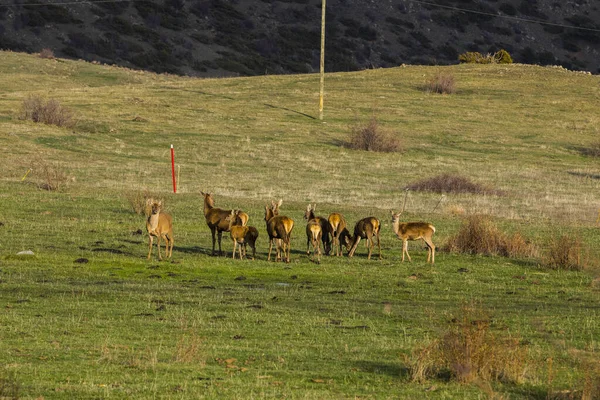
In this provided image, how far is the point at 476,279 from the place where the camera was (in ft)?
76.5

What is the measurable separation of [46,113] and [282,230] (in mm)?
37518

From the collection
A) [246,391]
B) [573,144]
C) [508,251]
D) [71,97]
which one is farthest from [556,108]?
[246,391]

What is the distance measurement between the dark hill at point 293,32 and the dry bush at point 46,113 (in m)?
48.7

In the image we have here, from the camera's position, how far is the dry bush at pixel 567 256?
25266 millimetres

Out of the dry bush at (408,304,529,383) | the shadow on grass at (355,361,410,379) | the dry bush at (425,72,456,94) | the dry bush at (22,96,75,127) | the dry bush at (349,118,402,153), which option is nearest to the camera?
the dry bush at (408,304,529,383)

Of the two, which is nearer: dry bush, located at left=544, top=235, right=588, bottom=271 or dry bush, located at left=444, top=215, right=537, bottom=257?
dry bush, located at left=544, top=235, right=588, bottom=271

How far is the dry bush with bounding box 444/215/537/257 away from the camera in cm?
2759

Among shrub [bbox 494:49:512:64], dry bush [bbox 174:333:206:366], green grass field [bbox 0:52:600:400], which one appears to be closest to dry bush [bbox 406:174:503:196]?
green grass field [bbox 0:52:600:400]

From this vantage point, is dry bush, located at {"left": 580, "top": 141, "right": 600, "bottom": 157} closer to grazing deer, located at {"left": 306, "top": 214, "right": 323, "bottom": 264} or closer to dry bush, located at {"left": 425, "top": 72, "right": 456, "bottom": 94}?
dry bush, located at {"left": 425, "top": 72, "right": 456, "bottom": 94}

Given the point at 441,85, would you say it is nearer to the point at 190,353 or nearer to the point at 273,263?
the point at 273,263

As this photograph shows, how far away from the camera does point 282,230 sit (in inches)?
954

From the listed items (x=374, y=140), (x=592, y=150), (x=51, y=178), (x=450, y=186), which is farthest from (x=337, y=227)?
(x=592, y=150)

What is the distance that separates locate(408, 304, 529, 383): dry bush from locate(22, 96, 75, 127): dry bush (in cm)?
4854

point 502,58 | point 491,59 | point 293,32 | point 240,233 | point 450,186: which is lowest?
point 240,233
